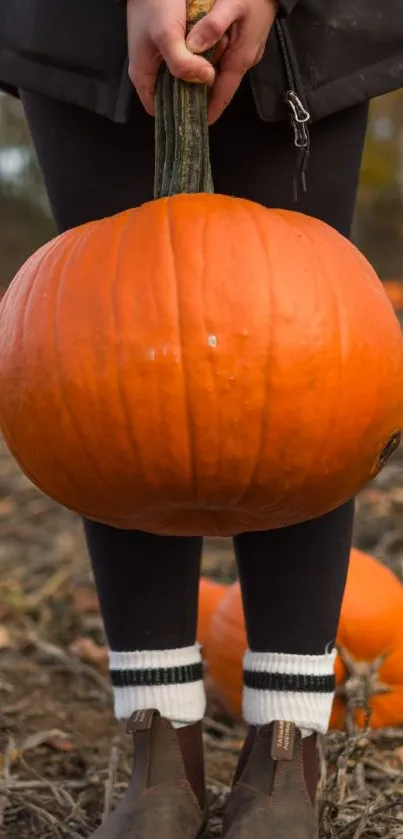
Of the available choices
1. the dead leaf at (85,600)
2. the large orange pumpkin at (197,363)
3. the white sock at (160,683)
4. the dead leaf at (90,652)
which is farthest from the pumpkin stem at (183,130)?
the dead leaf at (85,600)

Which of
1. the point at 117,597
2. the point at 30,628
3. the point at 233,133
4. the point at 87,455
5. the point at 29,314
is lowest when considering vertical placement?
the point at 30,628

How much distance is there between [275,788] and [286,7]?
2.97 feet

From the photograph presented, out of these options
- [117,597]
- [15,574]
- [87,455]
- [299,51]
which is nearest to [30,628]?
[15,574]

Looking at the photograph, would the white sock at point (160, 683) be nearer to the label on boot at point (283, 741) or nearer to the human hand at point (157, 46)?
the label on boot at point (283, 741)

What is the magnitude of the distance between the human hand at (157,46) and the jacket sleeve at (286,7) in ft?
0.37

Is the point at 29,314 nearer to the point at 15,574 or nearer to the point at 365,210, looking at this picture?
the point at 15,574

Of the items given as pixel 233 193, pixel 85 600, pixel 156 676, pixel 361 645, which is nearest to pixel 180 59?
pixel 233 193

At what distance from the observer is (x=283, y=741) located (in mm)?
1309

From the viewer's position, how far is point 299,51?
4.01ft

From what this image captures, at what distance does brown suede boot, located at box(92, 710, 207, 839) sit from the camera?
126 centimetres

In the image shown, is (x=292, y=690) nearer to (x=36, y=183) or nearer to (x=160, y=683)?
(x=160, y=683)

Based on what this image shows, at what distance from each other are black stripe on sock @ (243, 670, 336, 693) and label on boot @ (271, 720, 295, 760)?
4cm

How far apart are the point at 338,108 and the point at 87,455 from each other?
52cm

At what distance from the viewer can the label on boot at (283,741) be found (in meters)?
1.30
